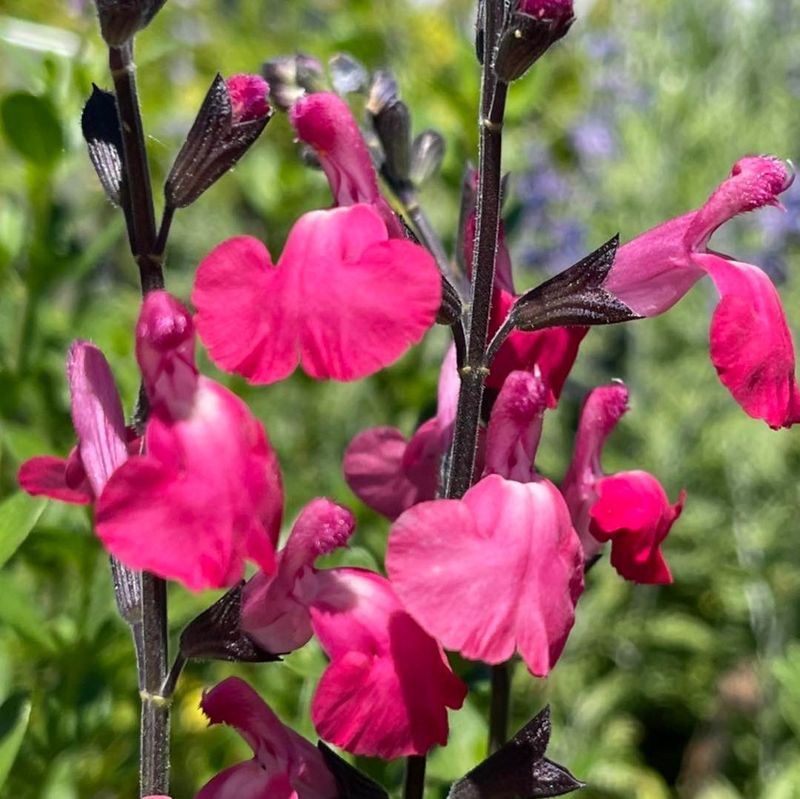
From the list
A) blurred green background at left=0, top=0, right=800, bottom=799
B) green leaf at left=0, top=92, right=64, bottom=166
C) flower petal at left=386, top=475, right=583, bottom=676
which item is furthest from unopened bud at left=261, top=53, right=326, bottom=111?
flower petal at left=386, top=475, right=583, bottom=676

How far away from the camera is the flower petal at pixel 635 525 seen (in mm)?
992

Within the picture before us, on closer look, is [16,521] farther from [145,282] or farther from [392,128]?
[392,128]

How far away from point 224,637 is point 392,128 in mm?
596

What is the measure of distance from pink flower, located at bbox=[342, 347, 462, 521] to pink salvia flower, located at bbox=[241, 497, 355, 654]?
156 mm

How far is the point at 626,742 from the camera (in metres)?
2.47

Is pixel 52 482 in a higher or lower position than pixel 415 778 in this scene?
higher

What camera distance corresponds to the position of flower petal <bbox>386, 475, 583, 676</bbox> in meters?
0.77

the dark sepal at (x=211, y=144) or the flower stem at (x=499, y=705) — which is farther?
the flower stem at (x=499, y=705)

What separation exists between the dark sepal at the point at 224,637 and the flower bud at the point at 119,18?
360mm

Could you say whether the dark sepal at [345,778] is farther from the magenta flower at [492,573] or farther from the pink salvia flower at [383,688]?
the magenta flower at [492,573]

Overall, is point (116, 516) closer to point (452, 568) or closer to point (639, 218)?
point (452, 568)

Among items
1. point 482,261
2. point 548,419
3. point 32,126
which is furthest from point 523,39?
point 548,419

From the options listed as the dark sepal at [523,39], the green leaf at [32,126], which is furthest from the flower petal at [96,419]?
the green leaf at [32,126]

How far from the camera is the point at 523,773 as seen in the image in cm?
92
